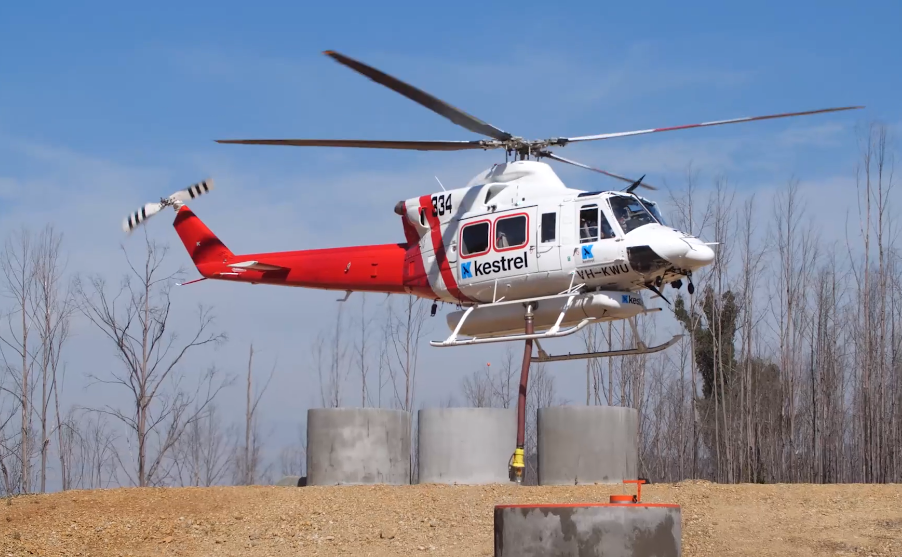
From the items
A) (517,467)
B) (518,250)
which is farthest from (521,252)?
(517,467)

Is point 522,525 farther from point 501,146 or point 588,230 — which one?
point 501,146

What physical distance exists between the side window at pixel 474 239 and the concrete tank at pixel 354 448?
3190 millimetres

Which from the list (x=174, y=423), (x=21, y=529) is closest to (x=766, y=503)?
(x=21, y=529)

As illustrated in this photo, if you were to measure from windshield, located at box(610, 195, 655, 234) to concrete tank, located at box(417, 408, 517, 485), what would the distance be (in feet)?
13.3

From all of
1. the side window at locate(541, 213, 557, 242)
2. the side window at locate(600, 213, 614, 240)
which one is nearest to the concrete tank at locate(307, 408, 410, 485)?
the side window at locate(541, 213, 557, 242)

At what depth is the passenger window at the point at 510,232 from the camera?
13.7m

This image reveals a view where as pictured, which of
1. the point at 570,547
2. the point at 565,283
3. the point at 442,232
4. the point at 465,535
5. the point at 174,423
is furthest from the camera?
the point at 174,423

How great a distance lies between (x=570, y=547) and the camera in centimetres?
906

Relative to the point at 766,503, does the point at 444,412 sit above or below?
above

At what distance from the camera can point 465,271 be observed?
14.2 meters

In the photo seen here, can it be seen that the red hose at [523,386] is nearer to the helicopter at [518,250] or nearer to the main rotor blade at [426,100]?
the helicopter at [518,250]

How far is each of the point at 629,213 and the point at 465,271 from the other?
2476mm

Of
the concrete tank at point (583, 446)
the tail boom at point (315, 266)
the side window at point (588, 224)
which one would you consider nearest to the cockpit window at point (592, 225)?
the side window at point (588, 224)

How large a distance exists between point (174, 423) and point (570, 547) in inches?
694
